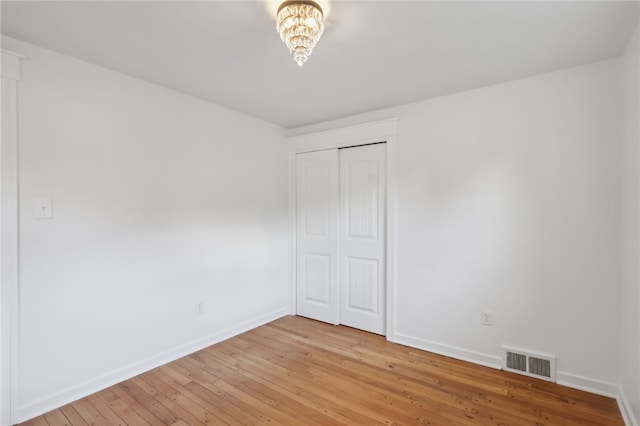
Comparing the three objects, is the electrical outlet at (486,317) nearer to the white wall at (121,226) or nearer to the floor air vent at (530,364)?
the floor air vent at (530,364)

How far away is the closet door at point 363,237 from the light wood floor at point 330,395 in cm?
53

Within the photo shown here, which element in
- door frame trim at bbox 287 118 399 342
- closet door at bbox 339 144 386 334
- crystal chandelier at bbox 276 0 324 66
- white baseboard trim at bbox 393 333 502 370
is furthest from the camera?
closet door at bbox 339 144 386 334

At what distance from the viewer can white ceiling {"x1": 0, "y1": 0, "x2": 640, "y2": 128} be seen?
5.09ft

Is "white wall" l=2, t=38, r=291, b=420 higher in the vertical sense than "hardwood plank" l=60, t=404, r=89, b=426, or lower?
higher

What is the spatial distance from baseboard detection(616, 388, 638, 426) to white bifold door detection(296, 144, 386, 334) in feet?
5.68

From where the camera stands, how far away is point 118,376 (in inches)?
88.1

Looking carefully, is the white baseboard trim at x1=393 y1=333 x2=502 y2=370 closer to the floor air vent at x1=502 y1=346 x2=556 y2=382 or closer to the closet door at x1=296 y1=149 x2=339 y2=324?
the floor air vent at x1=502 y1=346 x2=556 y2=382

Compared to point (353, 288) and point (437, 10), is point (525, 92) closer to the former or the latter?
point (437, 10)

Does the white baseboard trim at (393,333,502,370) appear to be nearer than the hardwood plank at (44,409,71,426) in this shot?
No

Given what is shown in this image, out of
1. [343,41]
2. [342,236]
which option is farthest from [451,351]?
[343,41]

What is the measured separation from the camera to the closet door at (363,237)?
122 inches

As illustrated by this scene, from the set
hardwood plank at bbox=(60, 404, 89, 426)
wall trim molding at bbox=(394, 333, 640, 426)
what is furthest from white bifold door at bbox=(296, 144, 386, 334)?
hardwood plank at bbox=(60, 404, 89, 426)

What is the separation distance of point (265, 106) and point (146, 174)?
1259mm

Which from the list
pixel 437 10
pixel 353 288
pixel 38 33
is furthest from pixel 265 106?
pixel 353 288
